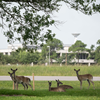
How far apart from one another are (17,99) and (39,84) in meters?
10.8

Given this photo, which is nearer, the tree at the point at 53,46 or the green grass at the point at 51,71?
the green grass at the point at 51,71

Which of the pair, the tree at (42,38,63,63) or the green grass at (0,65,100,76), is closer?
the green grass at (0,65,100,76)

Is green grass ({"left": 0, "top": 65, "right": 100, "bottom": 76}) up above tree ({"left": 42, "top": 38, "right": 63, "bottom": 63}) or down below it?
below

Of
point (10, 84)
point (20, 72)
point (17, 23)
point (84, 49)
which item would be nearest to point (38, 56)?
point (84, 49)

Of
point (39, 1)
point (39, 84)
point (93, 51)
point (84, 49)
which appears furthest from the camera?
point (93, 51)

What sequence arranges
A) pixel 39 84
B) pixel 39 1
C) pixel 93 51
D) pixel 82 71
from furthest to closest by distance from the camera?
pixel 93 51 → pixel 82 71 → pixel 39 84 → pixel 39 1

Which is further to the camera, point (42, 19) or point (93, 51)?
point (93, 51)

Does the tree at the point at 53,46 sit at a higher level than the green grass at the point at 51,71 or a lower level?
higher

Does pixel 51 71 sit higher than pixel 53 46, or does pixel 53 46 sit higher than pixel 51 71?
pixel 53 46

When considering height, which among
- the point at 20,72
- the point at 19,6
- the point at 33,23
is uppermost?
the point at 19,6

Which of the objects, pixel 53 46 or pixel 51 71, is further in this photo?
pixel 53 46

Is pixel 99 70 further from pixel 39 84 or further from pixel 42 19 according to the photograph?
pixel 42 19

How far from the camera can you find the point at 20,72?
119 ft

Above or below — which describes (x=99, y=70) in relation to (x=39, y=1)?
below
